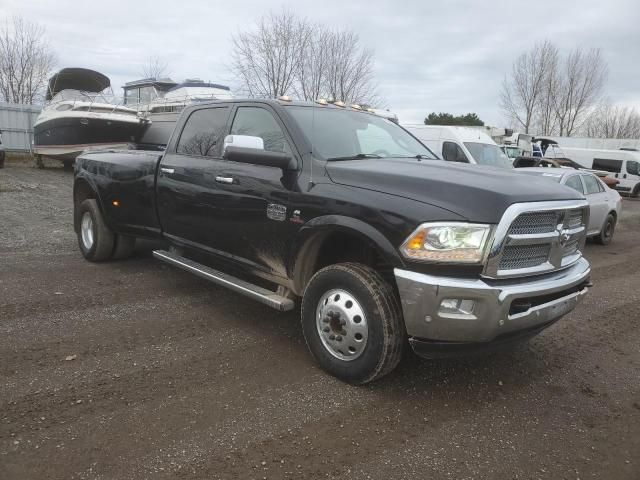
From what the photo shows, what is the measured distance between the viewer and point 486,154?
14898 millimetres

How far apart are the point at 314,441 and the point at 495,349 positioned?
1271mm

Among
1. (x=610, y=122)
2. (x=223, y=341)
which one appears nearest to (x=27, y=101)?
(x=223, y=341)

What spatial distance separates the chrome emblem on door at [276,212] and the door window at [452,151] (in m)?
11.3

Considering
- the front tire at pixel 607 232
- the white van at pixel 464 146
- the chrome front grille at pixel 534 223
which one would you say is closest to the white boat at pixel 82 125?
the white van at pixel 464 146

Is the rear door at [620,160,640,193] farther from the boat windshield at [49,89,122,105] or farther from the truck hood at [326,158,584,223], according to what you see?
the truck hood at [326,158,584,223]

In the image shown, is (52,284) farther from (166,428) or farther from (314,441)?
(314,441)

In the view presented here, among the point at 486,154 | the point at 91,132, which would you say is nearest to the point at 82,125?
the point at 91,132

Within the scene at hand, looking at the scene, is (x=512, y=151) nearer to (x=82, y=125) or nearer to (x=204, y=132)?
(x=82, y=125)

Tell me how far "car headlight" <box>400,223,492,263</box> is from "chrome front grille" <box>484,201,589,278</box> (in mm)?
76

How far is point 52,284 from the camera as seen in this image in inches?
222

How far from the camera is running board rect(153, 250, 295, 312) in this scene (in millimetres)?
4020

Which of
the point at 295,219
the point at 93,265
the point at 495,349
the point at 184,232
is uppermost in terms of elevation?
the point at 295,219

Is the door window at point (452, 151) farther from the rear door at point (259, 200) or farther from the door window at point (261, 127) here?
the rear door at point (259, 200)

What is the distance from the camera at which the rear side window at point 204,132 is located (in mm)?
4875
